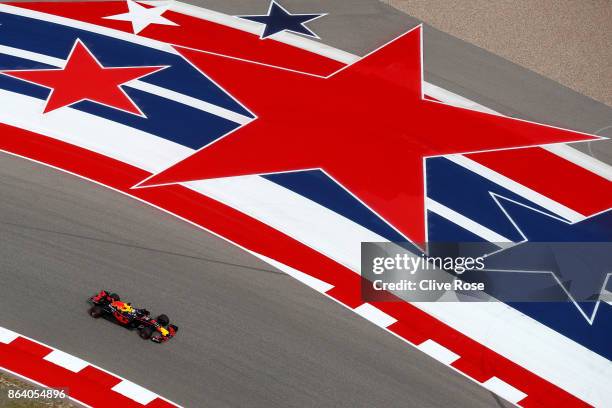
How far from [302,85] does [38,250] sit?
339 inches

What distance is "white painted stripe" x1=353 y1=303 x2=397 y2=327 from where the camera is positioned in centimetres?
1673

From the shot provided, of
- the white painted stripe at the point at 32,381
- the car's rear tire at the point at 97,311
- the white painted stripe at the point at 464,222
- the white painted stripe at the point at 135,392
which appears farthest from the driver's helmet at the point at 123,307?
the white painted stripe at the point at 464,222

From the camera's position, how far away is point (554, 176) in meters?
20.2

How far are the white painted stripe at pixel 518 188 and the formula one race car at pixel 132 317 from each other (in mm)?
8670

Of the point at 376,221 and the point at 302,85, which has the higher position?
the point at 302,85

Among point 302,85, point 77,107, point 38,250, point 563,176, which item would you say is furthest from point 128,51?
point 563,176

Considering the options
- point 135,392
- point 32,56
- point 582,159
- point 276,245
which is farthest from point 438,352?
point 32,56

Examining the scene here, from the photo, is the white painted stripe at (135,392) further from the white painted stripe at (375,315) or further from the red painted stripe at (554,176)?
the red painted stripe at (554,176)

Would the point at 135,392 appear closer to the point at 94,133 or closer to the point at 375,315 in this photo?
the point at 375,315

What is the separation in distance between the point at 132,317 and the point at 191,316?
1231mm

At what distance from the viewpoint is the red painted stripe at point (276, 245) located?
16.0m

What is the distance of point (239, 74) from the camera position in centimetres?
2258

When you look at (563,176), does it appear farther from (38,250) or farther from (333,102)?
(38,250)

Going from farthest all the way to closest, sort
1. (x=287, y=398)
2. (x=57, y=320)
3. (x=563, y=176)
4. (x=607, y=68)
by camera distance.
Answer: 1. (x=607, y=68)
2. (x=563, y=176)
3. (x=57, y=320)
4. (x=287, y=398)
